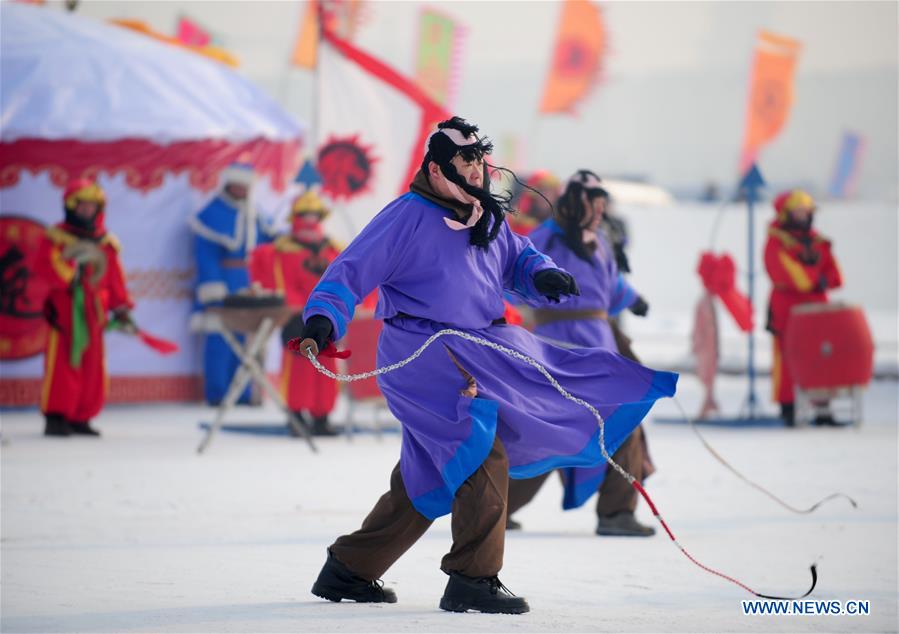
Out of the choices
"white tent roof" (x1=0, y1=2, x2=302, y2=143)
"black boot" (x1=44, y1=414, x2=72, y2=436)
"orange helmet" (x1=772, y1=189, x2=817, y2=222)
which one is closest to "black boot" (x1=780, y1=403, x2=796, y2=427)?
"orange helmet" (x1=772, y1=189, x2=817, y2=222)

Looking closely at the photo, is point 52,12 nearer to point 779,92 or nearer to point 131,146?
point 131,146

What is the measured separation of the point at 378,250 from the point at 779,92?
18.1 m

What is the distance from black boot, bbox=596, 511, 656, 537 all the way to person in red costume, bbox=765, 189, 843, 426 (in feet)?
16.1

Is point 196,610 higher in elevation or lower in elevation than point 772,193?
higher

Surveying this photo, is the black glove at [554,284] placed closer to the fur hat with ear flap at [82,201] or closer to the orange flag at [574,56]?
the fur hat with ear flap at [82,201]

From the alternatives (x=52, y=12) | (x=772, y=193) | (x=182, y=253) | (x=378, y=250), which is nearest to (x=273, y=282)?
(x=182, y=253)

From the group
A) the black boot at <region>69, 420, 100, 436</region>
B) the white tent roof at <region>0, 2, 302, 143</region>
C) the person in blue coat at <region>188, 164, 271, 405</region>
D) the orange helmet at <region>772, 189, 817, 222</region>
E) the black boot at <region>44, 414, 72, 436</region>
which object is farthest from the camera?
the person in blue coat at <region>188, 164, 271, 405</region>

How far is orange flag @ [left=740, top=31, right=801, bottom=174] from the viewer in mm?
21312

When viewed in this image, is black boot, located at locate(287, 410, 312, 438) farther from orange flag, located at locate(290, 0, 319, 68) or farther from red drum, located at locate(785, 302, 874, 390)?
orange flag, located at locate(290, 0, 319, 68)

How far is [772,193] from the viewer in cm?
3588

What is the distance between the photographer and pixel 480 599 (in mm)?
4426

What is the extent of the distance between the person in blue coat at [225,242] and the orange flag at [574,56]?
7363 mm

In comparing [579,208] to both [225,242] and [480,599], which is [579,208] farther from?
[225,242]

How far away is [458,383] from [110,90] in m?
8.41
